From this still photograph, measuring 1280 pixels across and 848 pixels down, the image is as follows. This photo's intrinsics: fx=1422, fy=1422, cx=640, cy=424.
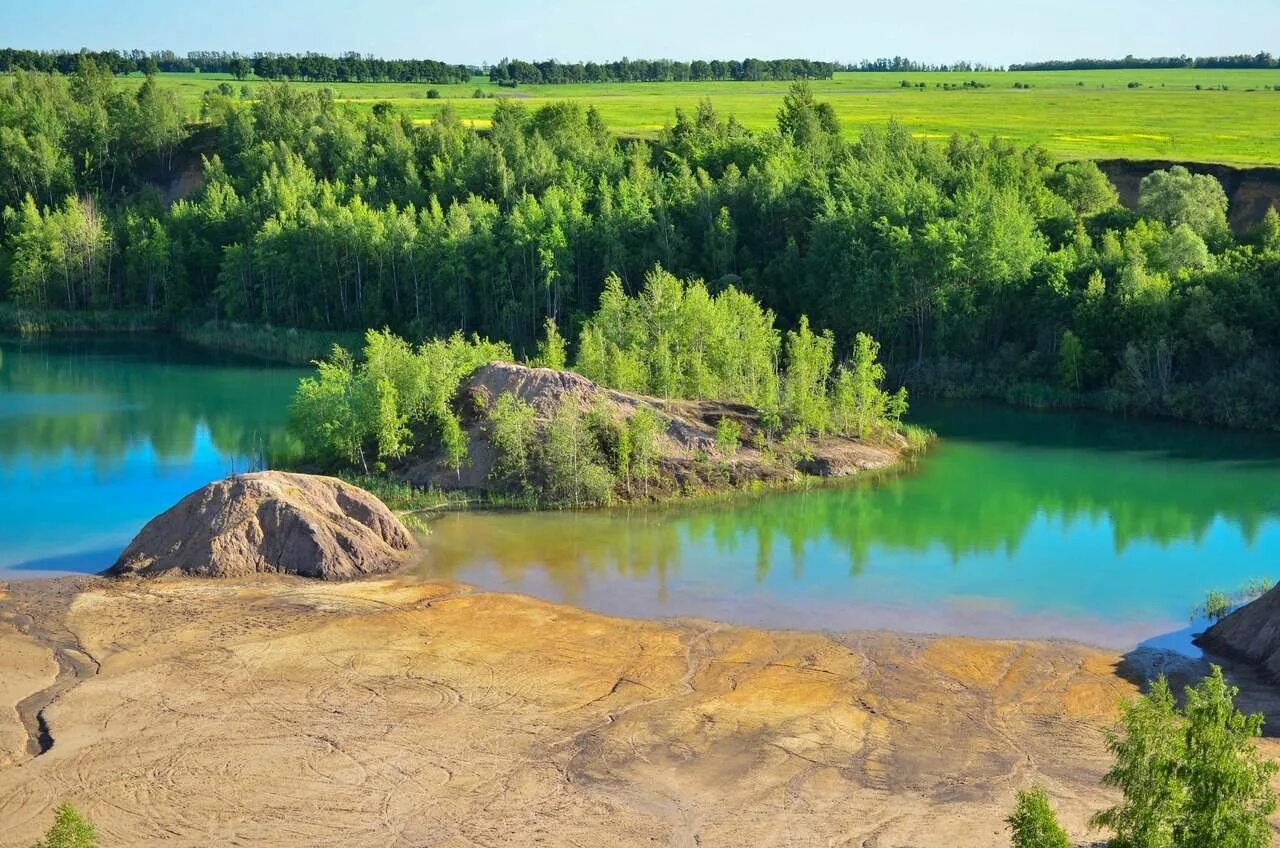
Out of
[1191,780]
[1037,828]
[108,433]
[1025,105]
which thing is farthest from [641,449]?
[1025,105]

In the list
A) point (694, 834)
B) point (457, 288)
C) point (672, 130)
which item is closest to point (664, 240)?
point (457, 288)

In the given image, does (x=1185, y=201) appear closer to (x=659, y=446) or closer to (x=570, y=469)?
(x=659, y=446)

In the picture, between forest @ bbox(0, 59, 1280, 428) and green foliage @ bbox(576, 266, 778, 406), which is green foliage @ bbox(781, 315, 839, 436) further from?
forest @ bbox(0, 59, 1280, 428)

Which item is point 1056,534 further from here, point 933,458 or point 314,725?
point 314,725

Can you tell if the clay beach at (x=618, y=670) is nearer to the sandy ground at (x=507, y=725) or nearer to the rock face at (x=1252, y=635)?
the sandy ground at (x=507, y=725)

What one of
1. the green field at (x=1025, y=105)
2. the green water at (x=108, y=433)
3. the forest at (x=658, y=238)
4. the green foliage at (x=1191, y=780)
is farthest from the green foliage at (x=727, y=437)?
the green field at (x=1025, y=105)

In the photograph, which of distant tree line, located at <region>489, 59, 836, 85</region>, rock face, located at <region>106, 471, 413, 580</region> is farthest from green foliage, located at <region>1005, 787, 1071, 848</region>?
distant tree line, located at <region>489, 59, 836, 85</region>
